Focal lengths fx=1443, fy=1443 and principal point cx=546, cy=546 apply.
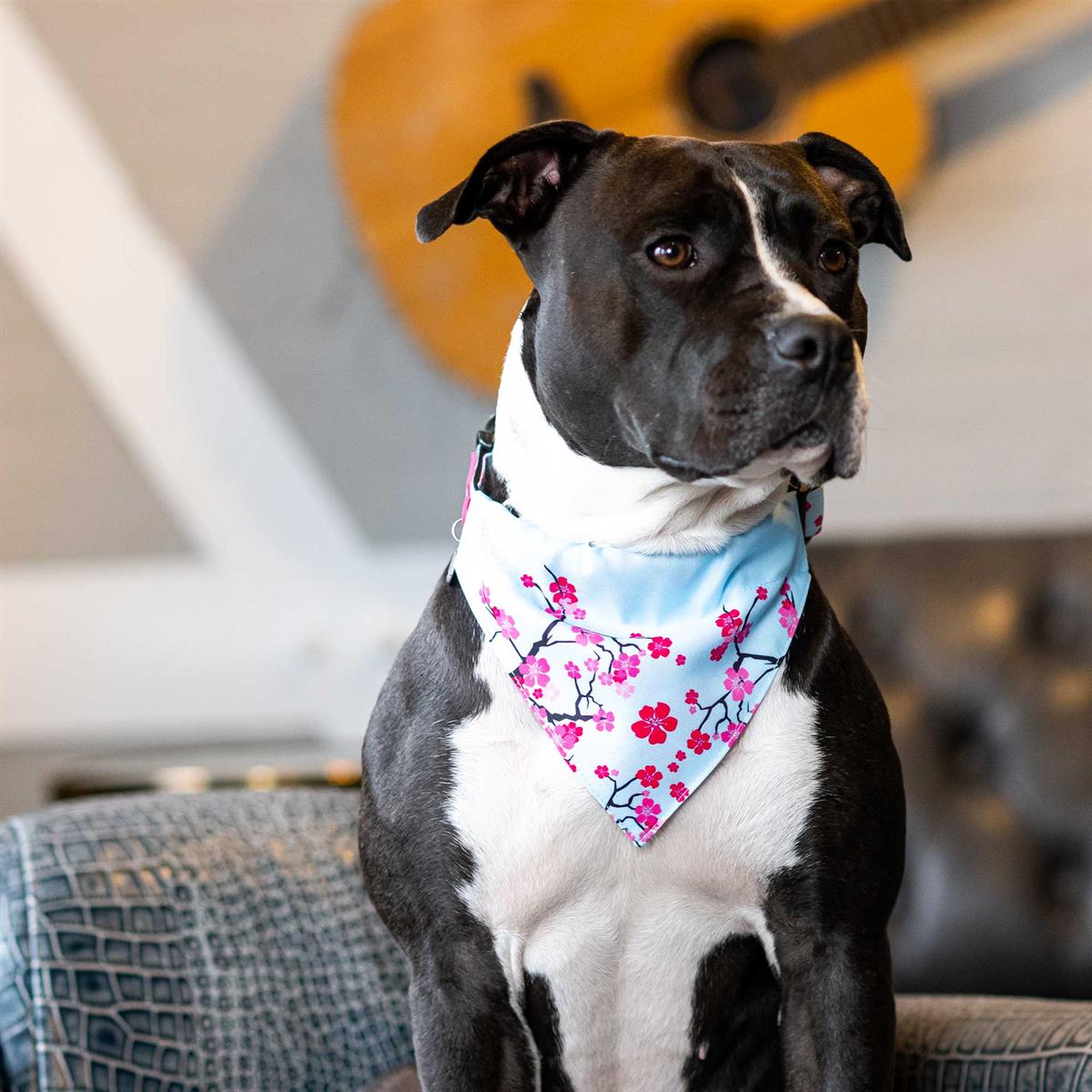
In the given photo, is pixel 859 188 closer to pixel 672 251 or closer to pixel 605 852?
pixel 672 251

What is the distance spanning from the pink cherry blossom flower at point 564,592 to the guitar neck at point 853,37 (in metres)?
1.54

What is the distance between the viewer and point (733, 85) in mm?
2496

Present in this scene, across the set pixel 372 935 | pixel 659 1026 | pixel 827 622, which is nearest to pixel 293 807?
pixel 372 935

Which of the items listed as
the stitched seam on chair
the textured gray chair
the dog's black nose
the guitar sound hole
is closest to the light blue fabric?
the dog's black nose

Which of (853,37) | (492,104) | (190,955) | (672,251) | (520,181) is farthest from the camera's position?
(492,104)

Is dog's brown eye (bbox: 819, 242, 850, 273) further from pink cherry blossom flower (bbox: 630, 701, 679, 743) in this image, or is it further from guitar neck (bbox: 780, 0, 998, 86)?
guitar neck (bbox: 780, 0, 998, 86)

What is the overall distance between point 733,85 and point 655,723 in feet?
5.26

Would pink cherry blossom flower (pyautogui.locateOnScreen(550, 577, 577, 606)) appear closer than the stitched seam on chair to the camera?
Yes

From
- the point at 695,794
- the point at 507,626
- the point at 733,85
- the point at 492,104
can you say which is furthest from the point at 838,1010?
the point at 492,104

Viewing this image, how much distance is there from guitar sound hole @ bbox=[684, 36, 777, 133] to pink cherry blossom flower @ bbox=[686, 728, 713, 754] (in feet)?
5.09

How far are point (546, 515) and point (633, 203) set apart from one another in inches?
10.7

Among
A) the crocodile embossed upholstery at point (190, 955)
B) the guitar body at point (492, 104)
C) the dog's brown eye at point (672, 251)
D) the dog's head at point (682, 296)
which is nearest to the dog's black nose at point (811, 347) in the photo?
the dog's head at point (682, 296)

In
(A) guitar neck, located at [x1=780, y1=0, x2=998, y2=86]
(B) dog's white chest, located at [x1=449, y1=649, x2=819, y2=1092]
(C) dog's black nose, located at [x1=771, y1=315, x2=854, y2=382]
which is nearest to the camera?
(C) dog's black nose, located at [x1=771, y1=315, x2=854, y2=382]

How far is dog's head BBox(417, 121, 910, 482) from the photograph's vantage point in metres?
1.08
